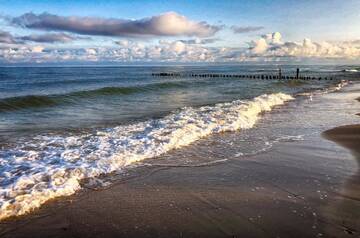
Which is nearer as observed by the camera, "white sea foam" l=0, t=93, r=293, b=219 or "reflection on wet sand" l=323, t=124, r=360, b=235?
"reflection on wet sand" l=323, t=124, r=360, b=235

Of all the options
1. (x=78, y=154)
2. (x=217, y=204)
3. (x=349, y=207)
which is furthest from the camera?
(x=78, y=154)

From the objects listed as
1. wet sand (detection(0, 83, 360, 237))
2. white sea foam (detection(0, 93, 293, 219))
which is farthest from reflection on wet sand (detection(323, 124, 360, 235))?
white sea foam (detection(0, 93, 293, 219))

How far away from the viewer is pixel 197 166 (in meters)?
8.65

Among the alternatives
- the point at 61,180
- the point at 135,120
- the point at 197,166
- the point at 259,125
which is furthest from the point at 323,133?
the point at 61,180

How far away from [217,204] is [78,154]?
4.69 metres

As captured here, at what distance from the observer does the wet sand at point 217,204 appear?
530 centimetres

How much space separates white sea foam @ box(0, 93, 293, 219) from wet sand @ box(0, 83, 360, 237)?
1.78ft

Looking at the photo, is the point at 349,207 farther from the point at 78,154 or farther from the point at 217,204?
the point at 78,154

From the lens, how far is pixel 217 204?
6277 mm

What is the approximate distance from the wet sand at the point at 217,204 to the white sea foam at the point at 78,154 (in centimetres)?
54

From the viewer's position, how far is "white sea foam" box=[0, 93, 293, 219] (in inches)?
267

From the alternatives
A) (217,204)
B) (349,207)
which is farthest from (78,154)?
(349,207)

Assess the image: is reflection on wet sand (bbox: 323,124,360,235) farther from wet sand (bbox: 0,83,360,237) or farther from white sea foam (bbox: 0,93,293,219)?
Answer: white sea foam (bbox: 0,93,293,219)

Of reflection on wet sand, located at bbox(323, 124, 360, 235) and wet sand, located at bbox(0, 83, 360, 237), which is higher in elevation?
reflection on wet sand, located at bbox(323, 124, 360, 235)
